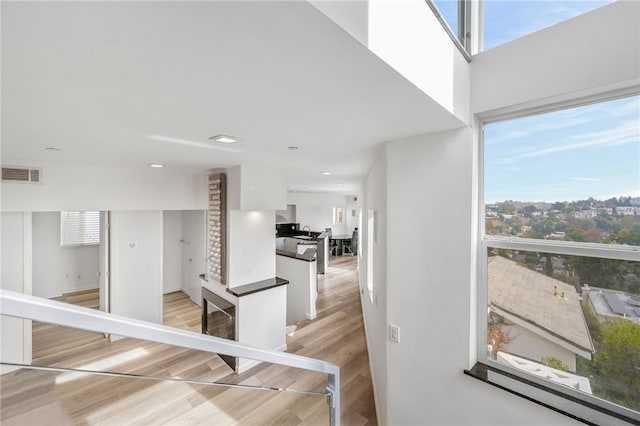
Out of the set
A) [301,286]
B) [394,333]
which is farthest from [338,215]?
[394,333]

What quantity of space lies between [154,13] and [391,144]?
1688 mm

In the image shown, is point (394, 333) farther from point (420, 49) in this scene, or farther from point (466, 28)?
point (466, 28)

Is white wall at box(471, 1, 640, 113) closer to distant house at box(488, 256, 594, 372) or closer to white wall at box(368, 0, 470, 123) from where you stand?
white wall at box(368, 0, 470, 123)

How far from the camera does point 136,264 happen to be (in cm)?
454

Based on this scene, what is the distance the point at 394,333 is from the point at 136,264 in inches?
175

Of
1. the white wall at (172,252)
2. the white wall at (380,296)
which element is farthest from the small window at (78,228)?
the white wall at (380,296)

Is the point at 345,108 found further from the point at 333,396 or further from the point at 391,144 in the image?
the point at 333,396

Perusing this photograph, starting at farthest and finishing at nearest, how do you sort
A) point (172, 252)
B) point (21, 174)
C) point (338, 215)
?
point (338, 215) → point (172, 252) → point (21, 174)

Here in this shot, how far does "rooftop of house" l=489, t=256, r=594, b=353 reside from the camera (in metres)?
1.43

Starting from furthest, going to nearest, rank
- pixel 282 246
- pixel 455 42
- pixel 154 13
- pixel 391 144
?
1. pixel 282 246
2. pixel 391 144
3. pixel 455 42
4. pixel 154 13

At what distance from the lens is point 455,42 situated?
1439 mm

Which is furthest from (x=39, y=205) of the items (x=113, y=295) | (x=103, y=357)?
(x=103, y=357)

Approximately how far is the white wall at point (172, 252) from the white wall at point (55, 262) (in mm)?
1638

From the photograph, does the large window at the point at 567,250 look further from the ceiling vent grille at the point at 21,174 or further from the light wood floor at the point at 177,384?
the ceiling vent grille at the point at 21,174
